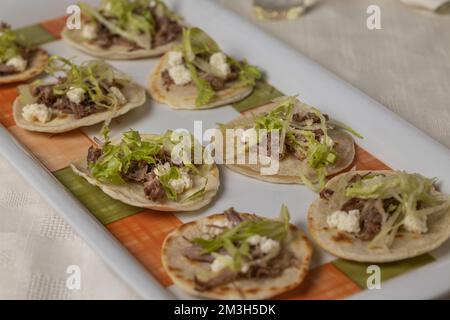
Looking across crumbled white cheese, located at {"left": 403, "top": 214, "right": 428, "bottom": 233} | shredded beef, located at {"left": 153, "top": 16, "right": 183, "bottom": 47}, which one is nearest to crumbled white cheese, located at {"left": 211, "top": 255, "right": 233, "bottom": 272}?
crumbled white cheese, located at {"left": 403, "top": 214, "right": 428, "bottom": 233}

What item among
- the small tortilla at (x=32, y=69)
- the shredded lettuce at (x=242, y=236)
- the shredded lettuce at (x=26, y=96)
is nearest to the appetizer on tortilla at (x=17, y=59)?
the small tortilla at (x=32, y=69)

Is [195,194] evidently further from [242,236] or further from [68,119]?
[68,119]

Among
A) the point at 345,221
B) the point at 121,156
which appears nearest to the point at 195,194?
the point at 121,156

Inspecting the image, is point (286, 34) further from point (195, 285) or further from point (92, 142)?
point (195, 285)

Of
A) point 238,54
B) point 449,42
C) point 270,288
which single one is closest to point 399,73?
point 449,42

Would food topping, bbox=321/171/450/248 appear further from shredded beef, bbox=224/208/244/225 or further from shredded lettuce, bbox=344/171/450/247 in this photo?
shredded beef, bbox=224/208/244/225

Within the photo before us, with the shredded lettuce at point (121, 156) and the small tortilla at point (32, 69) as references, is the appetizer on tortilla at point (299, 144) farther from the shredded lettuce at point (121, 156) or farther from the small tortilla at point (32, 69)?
the small tortilla at point (32, 69)
